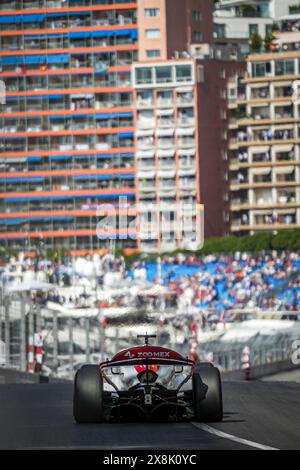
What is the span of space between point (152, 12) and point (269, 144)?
1661cm

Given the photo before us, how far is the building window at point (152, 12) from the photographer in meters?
134

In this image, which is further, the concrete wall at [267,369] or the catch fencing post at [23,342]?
the catch fencing post at [23,342]

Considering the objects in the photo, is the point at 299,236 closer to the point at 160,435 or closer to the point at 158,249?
the point at 158,249

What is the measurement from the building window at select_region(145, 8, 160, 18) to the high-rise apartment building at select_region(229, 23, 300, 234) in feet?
33.5

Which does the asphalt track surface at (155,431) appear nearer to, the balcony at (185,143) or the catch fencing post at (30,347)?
the catch fencing post at (30,347)

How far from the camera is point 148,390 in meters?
15.2

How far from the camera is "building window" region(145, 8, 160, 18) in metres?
134

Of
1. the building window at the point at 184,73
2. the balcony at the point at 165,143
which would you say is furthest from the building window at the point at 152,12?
the balcony at the point at 165,143

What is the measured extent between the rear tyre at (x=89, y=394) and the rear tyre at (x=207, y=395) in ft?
3.00

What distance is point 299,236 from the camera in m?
108

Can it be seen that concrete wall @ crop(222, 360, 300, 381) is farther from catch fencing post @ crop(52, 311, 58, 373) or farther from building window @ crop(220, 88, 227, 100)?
building window @ crop(220, 88, 227, 100)

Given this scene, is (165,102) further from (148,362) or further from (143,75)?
(148,362)

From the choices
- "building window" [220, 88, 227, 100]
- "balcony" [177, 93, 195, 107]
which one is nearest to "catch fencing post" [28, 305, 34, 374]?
"balcony" [177, 93, 195, 107]
